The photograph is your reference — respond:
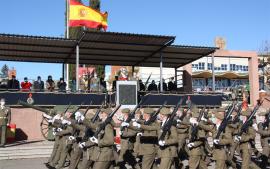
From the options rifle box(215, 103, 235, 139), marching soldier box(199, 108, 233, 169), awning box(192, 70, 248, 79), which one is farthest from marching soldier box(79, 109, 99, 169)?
awning box(192, 70, 248, 79)

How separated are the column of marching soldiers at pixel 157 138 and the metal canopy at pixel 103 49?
7.75m

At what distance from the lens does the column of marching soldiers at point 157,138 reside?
29.6 feet

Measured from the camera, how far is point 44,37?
60.7ft

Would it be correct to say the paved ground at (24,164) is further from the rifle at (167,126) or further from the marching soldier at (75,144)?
the rifle at (167,126)

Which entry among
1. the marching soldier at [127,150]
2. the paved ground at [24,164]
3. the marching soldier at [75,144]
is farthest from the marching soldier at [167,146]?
the paved ground at [24,164]

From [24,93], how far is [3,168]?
223 inches

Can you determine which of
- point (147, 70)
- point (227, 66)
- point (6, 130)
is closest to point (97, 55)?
point (6, 130)

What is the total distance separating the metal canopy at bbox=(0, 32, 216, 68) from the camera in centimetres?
1914

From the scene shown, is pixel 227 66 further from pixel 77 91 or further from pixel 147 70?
pixel 77 91

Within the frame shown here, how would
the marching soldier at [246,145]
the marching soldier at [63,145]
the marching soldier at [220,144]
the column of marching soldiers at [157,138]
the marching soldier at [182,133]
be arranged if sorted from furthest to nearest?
the marching soldier at [63,145], the marching soldier at [182,133], the marching soldier at [246,145], the marching soldier at [220,144], the column of marching soldiers at [157,138]

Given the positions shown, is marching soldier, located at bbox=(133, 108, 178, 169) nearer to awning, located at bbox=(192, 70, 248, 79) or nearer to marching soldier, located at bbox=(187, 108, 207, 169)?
marching soldier, located at bbox=(187, 108, 207, 169)

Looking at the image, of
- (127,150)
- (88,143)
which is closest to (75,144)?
(127,150)

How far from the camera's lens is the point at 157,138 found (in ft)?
33.6

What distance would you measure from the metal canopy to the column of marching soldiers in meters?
7.75
